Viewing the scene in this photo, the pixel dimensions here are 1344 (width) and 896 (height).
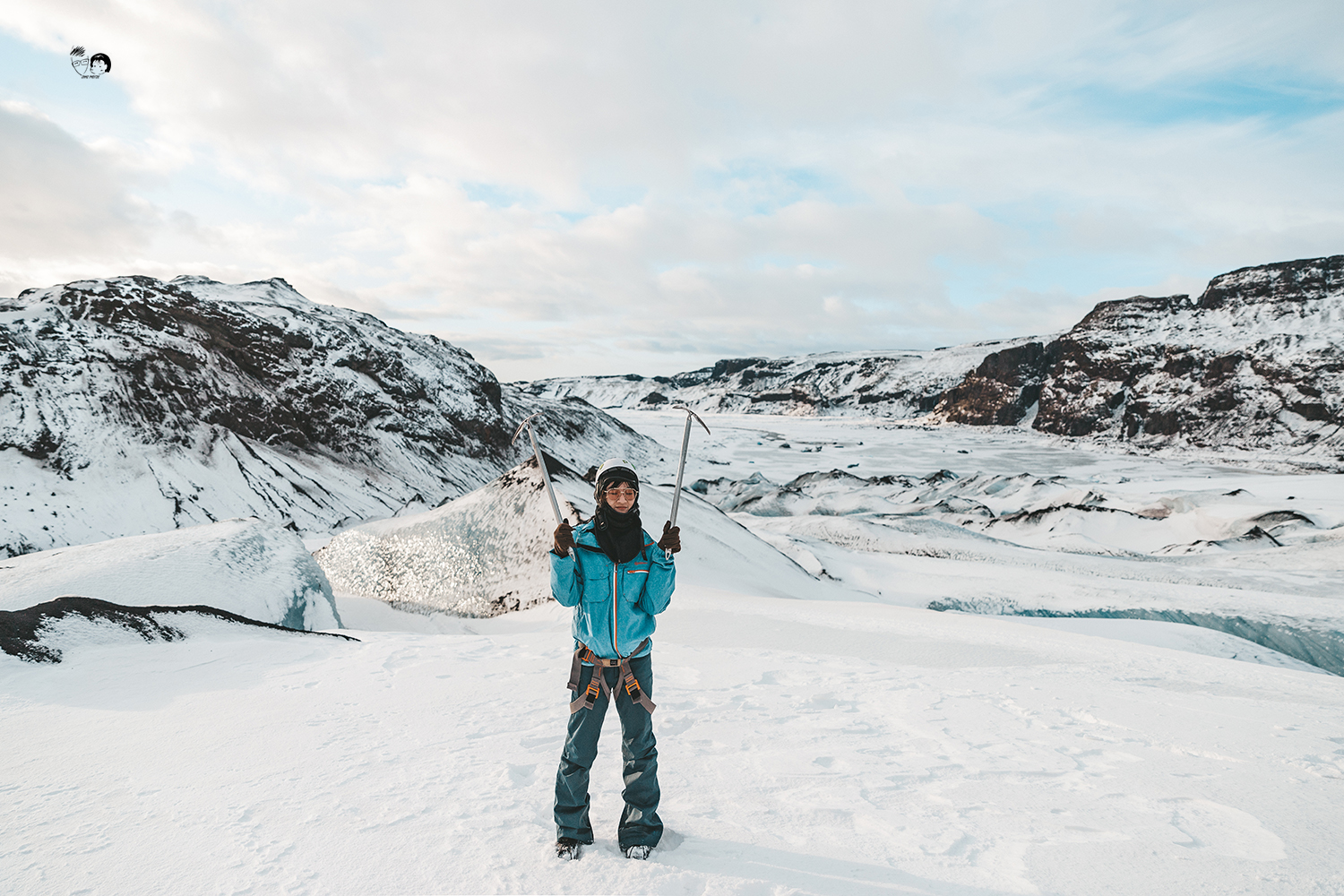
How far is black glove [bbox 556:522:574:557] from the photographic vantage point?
8.87ft

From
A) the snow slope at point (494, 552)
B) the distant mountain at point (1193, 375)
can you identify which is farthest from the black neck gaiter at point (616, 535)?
the distant mountain at point (1193, 375)

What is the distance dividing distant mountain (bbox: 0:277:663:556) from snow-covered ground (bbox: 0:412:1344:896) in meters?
9.19

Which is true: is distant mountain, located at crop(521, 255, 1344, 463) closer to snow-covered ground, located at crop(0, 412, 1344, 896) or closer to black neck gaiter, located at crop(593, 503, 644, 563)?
snow-covered ground, located at crop(0, 412, 1344, 896)

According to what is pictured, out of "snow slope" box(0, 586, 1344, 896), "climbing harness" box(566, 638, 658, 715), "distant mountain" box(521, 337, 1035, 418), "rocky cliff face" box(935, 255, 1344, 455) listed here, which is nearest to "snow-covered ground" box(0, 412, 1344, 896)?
"snow slope" box(0, 586, 1344, 896)

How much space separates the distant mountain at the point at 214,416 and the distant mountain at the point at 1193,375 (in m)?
47.2

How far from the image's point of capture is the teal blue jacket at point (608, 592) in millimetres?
2789

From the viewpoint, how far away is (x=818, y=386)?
4131 inches

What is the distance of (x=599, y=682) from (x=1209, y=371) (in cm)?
6299

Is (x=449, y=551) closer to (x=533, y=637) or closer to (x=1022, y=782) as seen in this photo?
(x=533, y=637)

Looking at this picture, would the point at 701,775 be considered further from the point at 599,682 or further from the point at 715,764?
the point at 599,682

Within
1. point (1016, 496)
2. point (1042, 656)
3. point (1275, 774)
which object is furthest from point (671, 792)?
point (1016, 496)

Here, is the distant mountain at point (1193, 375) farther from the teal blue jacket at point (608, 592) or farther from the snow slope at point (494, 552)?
the teal blue jacket at point (608, 592)

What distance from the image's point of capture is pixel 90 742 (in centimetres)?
333

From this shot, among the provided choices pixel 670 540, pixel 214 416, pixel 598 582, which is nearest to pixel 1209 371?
pixel 214 416
